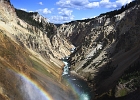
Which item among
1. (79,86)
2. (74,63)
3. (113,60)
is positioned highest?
(113,60)

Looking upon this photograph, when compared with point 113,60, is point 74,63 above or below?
below

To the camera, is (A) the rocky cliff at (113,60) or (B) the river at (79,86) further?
(B) the river at (79,86)

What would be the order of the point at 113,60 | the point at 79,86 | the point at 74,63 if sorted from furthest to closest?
the point at 74,63
the point at 113,60
the point at 79,86

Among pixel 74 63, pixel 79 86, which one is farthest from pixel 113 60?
pixel 74 63

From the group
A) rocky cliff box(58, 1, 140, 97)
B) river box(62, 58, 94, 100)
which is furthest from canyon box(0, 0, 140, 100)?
river box(62, 58, 94, 100)

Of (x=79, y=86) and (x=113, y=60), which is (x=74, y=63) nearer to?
(x=113, y=60)

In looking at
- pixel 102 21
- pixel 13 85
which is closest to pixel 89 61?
pixel 13 85

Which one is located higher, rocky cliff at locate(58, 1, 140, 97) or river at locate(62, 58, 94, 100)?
rocky cliff at locate(58, 1, 140, 97)

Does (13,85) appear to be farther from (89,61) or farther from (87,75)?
(89,61)

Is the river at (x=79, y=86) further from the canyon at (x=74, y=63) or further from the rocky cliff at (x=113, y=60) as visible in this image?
the rocky cliff at (x=113, y=60)

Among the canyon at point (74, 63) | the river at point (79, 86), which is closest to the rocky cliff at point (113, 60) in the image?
the canyon at point (74, 63)

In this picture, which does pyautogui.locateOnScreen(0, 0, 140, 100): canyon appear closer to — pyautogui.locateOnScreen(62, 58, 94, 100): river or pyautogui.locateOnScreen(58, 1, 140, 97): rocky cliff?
pyautogui.locateOnScreen(58, 1, 140, 97): rocky cliff

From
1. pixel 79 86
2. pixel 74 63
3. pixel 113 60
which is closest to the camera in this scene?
pixel 79 86
